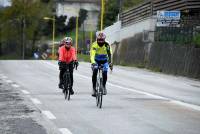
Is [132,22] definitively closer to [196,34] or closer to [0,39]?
[196,34]

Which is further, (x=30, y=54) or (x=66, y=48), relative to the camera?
(x=30, y=54)

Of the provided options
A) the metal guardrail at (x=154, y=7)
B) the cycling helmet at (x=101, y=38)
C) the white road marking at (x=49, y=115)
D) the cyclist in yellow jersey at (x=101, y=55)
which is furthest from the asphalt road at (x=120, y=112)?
the metal guardrail at (x=154, y=7)

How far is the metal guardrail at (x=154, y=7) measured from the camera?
49.1 m


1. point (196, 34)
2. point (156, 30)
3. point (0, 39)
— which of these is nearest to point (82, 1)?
point (0, 39)

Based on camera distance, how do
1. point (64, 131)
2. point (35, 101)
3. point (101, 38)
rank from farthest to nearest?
point (35, 101) → point (101, 38) → point (64, 131)

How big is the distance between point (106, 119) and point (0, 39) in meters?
96.7

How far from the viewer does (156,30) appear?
155 feet

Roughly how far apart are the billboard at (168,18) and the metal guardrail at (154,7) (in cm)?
260

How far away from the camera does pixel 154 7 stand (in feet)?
176

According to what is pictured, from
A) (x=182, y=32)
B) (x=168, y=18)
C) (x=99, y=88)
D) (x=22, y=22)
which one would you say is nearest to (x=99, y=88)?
(x=99, y=88)

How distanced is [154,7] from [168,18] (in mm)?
7412

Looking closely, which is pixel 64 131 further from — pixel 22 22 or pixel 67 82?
pixel 22 22

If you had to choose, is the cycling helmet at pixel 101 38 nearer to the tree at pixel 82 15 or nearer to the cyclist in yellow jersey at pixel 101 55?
the cyclist in yellow jersey at pixel 101 55

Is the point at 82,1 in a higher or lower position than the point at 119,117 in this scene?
higher
